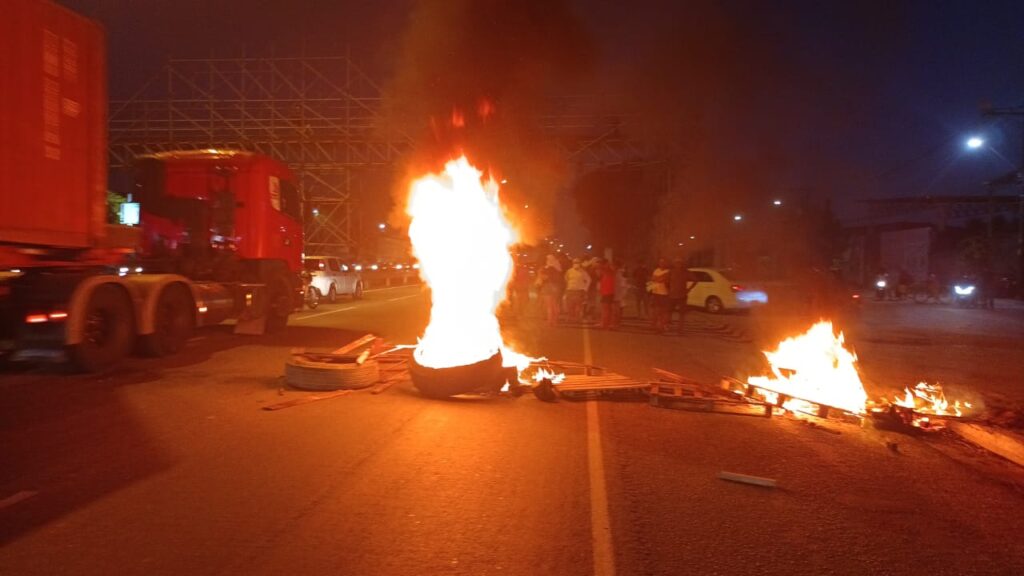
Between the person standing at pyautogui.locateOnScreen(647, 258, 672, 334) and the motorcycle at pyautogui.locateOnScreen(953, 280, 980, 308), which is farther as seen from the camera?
the motorcycle at pyautogui.locateOnScreen(953, 280, 980, 308)

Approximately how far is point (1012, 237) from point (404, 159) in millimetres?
37466

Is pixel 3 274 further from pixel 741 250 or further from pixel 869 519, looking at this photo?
pixel 741 250

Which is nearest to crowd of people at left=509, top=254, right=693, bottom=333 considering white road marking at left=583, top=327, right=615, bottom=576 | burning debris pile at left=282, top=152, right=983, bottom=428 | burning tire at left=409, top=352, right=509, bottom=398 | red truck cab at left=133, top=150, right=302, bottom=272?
burning debris pile at left=282, top=152, right=983, bottom=428

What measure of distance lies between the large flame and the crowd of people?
693cm

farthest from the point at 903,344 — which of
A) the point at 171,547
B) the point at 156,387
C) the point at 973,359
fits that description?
the point at 171,547

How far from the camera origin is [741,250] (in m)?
50.7

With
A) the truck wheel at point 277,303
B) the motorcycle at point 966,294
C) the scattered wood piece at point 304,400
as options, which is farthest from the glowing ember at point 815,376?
the motorcycle at point 966,294

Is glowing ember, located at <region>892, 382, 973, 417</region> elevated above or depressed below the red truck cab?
below

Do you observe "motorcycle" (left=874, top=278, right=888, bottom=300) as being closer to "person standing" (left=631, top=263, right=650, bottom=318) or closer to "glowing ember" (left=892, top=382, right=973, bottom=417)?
"person standing" (left=631, top=263, right=650, bottom=318)

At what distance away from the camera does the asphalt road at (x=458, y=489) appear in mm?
4148

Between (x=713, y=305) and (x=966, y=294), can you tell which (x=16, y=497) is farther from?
(x=966, y=294)

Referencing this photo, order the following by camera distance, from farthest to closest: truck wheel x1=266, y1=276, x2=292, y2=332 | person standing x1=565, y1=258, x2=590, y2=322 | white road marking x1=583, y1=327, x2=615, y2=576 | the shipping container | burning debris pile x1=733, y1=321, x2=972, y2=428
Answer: person standing x1=565, y1=258, x2=590, y2=322 → truck wheel x1=266, y1=276, x2=292, y2=332 → burning debris pile x1=733, y1=321, x2=972, y2=428 → the shipping container → white road marking x1=583, y1=327, x2=615, y2=576

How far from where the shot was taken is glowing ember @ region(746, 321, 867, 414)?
8.86 m

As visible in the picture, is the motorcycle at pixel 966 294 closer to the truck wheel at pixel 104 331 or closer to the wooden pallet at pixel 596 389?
the wooden pallet at pixel 596 389
